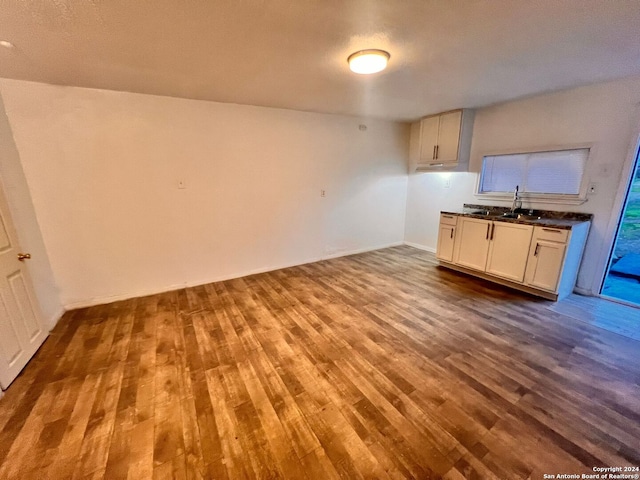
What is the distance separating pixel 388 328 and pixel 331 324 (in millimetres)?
588

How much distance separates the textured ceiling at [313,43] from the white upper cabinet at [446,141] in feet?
3.20

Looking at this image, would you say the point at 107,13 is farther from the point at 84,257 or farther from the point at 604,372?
the point at 604,372

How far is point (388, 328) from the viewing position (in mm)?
2592

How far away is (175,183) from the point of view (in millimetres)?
3314

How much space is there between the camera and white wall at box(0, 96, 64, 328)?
2.34 m

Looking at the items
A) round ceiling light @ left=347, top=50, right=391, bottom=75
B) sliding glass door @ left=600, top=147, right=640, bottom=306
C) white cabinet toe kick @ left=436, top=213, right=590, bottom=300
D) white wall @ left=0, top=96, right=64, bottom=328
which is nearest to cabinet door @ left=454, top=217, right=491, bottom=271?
white cabinet toe kick @ left=436, top=213, right=590, bottom=300

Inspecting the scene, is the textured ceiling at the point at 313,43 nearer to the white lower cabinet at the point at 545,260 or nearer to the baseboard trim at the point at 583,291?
the white lower cabinet at the point at 545,260

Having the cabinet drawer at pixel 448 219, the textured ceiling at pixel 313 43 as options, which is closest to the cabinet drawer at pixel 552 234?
the cabinet drawer at pixel 448 219

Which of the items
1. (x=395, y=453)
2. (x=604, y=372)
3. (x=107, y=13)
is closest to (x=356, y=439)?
(x=395, y=453)

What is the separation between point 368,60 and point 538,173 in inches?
123

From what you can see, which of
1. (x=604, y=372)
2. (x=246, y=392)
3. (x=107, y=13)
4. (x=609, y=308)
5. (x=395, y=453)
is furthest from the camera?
(x=609, y=308)

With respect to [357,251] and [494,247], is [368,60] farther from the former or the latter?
[357,251]

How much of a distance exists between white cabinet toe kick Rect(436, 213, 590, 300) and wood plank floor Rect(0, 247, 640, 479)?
0.37m

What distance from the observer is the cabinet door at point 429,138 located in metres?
4.34
